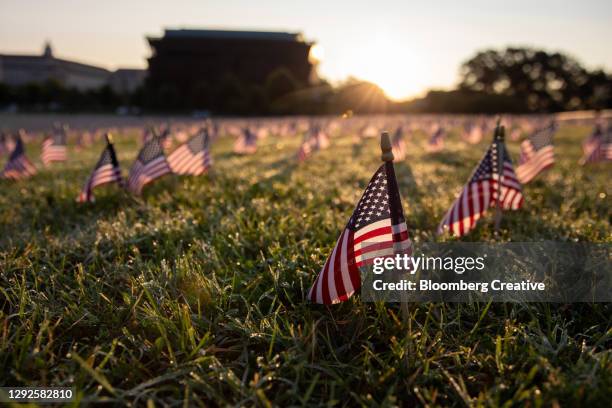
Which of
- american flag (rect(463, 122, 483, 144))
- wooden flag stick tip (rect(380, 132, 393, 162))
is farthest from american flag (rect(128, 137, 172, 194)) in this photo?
american flag (rect(463, 122, 483, 144))

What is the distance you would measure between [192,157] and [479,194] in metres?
4.51

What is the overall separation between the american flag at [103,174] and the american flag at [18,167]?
3845 mm

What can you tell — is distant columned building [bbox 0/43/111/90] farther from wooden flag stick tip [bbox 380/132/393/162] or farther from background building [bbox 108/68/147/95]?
wooden flag stick tip [bbox 380/132/393/162]

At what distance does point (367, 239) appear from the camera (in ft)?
7.54

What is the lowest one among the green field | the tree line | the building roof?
the green field

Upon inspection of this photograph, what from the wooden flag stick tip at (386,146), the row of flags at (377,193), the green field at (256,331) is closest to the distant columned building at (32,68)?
the row of flags at (377,193)

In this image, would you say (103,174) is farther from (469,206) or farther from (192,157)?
(469,206)

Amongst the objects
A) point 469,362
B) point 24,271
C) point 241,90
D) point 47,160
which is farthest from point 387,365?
point 241,90

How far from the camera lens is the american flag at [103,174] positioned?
514 cm

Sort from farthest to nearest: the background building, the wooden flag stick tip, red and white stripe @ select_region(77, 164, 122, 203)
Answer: the background building
red and white stripe @ select_region(77, 164, 122, 203)
the wooden flag stick tip

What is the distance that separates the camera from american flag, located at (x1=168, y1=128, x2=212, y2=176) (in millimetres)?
6262

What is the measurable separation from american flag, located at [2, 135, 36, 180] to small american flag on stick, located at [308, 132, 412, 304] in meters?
8.09

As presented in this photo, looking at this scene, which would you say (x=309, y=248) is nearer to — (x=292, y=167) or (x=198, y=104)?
(x=292, y=167)

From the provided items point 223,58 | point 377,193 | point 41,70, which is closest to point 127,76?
point 41,70
